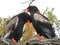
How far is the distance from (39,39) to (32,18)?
4.14 meters

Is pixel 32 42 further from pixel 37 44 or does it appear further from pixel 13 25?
pixel 13 25

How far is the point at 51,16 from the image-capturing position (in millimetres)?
11406

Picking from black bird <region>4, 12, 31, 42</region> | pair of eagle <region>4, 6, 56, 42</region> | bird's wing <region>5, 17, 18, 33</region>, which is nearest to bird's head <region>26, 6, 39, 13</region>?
pair of eagle <region>4, 6, 56, 42</region>

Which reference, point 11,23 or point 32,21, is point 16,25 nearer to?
point 11,23

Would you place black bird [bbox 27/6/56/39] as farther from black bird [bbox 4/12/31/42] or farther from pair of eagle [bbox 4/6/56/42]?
black bird [bbox 4/12/31/42]

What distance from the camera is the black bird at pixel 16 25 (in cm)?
1119

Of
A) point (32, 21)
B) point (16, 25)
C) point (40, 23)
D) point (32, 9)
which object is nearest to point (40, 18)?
point (40, 23)

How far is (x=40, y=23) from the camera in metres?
11.5

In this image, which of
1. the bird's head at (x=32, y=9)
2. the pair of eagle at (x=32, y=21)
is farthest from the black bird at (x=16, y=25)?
the bird's head at (x=32, y=9)

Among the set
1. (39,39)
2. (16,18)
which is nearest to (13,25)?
(16,18)

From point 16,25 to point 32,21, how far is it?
0.59m

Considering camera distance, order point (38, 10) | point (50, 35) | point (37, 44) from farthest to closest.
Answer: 1. point (38, 10)
2. point (50, 35)
3. point (37, 44)

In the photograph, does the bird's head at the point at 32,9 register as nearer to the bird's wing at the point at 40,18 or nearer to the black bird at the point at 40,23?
the black bird at the point at 40,23

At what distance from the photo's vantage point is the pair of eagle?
1104 cm
